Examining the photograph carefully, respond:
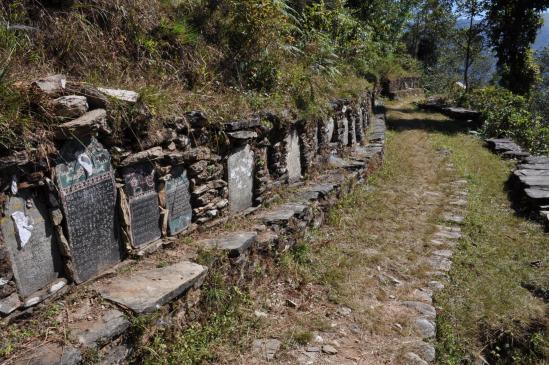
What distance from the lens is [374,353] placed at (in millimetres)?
3756

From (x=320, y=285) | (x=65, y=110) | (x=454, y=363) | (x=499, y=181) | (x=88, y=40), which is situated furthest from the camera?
(x=499, y=181)

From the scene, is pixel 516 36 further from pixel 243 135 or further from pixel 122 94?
pixel 122 94

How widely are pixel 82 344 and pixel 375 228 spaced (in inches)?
182

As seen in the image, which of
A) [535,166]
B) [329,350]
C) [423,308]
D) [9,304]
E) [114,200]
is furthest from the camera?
[535,166]

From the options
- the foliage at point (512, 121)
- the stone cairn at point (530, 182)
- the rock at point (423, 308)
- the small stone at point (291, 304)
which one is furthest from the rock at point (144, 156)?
the foliage at point (512, 121)

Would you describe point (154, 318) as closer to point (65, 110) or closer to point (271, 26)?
point (65, 110)

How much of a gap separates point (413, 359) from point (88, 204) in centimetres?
294

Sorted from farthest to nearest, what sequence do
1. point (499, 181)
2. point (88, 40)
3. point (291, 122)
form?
point (499, 181)
point (291, 122)
point (88, 40)

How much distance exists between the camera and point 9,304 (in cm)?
275

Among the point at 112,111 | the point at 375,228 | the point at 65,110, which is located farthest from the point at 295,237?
the point at 65,110

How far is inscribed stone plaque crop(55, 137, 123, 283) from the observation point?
3.16 m

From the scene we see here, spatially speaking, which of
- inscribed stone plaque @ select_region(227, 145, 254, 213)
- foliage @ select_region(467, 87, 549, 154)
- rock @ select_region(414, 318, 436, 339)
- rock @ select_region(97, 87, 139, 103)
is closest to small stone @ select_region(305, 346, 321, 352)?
rock @ select_region(414, 318, 436, 339)

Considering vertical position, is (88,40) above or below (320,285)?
above

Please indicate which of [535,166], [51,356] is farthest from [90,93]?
[535,166]
